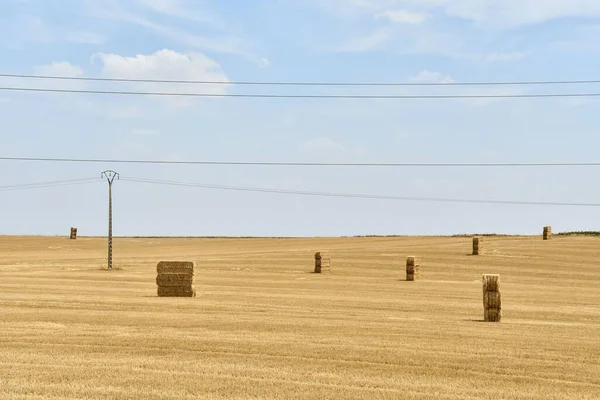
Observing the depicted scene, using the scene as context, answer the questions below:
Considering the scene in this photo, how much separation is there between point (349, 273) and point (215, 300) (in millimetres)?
21673

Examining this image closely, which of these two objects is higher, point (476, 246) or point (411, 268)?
point (476, 246)

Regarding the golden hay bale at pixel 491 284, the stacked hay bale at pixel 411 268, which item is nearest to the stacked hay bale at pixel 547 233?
the stacked hay bale at pixel 411 268

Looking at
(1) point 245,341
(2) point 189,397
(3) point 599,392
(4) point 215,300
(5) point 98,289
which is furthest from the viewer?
(5) point 98,289

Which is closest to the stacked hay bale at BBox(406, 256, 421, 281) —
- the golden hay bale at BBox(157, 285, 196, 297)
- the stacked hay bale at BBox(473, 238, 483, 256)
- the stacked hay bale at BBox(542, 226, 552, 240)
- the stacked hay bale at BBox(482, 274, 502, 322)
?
the golden hay bale at BBox(157, 285, 196, 297)

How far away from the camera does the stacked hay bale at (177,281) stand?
31.4 meters

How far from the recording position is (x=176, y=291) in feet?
103

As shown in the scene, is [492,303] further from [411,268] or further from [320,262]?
[320,262]

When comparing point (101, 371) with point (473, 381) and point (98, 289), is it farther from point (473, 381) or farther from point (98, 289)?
point (98, 289)

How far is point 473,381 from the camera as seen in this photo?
13.7 metres

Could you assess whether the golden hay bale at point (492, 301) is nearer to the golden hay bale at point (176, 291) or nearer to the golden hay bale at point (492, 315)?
the golden hay bale at point (492, 315)

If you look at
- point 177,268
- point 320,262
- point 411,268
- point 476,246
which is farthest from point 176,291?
point 476,246

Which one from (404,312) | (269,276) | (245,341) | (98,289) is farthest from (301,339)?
(269,276)

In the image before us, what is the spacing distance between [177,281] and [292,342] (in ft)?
47.9

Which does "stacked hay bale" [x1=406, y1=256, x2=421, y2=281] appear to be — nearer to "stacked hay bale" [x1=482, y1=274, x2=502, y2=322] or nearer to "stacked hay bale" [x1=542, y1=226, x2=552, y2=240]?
"stacked hay bale" [x1=482, y1=274, x2=502, y2=322]
